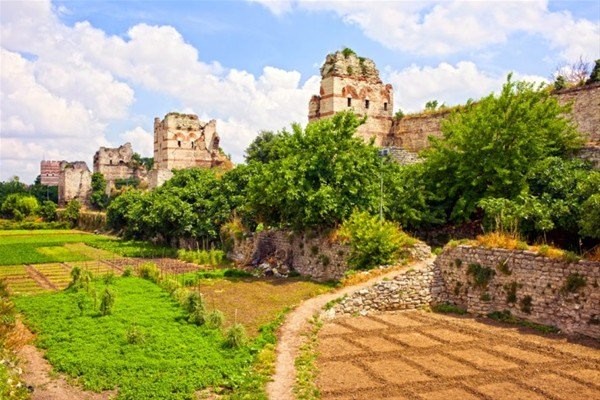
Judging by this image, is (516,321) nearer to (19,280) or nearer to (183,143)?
(19,280)

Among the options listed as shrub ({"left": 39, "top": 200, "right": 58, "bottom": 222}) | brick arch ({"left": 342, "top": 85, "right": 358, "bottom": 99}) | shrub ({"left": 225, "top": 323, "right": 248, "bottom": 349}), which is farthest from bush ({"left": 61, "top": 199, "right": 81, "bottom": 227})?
shrub ({"left": 225, "top": 323, "right": 248, "bottom": 349})

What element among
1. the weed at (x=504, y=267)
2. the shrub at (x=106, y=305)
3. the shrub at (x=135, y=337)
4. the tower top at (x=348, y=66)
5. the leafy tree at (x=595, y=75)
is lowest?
the shrub at (x=135, y=337)

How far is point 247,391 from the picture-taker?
10.8 meters

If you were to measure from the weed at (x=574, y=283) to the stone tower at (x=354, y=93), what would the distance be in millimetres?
19277

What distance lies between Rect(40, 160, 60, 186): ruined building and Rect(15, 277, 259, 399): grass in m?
106

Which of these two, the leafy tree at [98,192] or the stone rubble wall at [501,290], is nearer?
the stone rubble wall at [501,290]

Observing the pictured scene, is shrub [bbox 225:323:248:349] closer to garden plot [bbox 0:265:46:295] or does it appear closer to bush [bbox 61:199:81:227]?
garden plot [bbox 0:265:46:295]

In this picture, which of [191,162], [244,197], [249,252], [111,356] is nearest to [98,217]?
[191,162]

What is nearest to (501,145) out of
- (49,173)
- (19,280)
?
(19,280)

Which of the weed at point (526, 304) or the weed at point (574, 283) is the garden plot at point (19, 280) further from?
the weed at point (574, 283)

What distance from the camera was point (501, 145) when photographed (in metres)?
21.2

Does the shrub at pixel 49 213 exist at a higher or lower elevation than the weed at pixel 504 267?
higher

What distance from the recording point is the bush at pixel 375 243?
1995 centimetres

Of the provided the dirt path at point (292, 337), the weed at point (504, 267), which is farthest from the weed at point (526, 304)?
the dirt path at point (292, 337)
